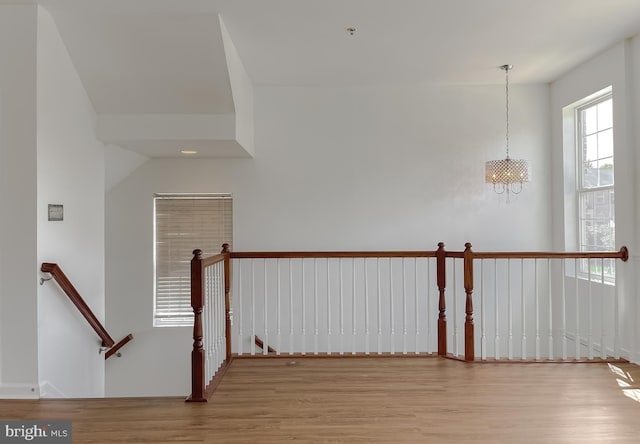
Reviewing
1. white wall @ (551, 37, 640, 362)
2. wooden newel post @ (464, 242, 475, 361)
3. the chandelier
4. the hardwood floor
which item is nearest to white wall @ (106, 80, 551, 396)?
the chandelier

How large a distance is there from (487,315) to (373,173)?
2.04 metres

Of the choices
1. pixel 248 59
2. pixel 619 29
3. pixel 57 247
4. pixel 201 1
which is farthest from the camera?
pixel 248 59

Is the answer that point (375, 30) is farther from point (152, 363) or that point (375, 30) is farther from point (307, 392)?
point (152, 363)

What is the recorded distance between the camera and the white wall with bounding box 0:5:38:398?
3.22 m

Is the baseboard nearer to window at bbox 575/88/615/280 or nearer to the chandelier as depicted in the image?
the chandelier

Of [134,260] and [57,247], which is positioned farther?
[134,260]

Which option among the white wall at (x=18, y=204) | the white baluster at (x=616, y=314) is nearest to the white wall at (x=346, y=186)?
the white baluster at (x=616, y=314)

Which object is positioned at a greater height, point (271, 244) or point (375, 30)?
point (375, 30)

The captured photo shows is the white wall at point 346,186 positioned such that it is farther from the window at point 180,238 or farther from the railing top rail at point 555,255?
the railing top rail at point 555,255

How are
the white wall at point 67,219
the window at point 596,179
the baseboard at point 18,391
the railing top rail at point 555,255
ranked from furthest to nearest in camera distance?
the window at point 596,179 → the railing top rail at point 555,255 → the white wall at point 67,219 → the baseboard at point 18,391

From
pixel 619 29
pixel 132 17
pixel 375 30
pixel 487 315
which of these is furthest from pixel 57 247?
pixel 619 29

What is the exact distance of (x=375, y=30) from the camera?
12.3 ft

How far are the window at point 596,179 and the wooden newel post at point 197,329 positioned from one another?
3.49 meters

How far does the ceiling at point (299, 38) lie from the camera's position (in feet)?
11.0
